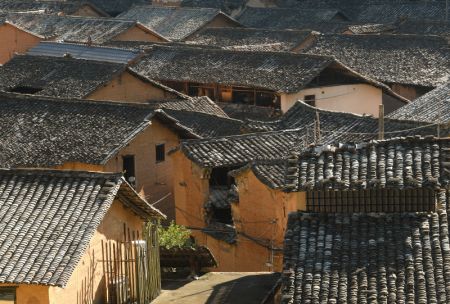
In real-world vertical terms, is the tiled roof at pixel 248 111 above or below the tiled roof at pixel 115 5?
below

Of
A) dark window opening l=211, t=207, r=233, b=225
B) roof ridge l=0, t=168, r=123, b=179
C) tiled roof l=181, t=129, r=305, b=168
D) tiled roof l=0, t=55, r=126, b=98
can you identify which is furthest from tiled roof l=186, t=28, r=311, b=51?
roof ridge l=0, t=168, r=123, b=179

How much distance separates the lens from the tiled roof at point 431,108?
3325 centimetres

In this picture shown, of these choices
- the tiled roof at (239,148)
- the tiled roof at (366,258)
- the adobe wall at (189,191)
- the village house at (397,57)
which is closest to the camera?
the tiled roof at (366,258)

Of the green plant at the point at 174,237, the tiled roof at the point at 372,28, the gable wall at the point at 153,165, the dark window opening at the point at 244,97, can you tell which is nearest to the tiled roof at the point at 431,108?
the gable wall at the point at 153,165

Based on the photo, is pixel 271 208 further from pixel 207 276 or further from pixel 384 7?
pixel 384 7

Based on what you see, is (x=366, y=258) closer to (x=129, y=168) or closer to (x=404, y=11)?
(x=129, y=168)

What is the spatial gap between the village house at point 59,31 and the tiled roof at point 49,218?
127 ft

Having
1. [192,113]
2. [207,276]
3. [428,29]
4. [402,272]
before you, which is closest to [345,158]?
[402,272]

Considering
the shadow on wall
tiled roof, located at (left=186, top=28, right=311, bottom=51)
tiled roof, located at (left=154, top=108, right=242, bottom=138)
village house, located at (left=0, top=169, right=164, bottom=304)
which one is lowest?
the shadow on wall

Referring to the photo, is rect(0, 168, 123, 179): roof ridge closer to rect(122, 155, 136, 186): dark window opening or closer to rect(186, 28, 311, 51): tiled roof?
A: rect(122, 155, 136, 186): dark window opening

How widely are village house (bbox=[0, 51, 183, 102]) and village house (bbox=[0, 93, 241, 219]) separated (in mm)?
6309

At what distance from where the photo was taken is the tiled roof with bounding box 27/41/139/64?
50938 mm

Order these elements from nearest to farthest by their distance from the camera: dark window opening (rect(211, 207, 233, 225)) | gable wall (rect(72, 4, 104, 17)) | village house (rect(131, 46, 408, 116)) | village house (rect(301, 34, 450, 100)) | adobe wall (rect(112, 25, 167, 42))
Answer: dark window opening (rect(211, 207, 233, 225)) → village house (rect(131, 46, 408, 116)) → village house (rect(301, 34, 450, 100)) → adobe wall (rect(112, 25, 167, 42)) → gable wall (rect(72, 4, 104, 17))

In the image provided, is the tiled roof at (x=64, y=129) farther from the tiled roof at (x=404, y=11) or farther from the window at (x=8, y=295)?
the tiled roof at (x=404, y=11)
